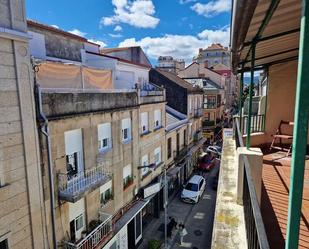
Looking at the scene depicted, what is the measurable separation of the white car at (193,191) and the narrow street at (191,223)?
40 cm

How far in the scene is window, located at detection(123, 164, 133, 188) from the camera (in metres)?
13.6

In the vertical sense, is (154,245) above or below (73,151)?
below

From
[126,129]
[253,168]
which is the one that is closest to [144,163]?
[126,129]

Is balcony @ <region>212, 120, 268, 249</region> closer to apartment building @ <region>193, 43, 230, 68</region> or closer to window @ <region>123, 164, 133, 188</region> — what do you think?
window @ <region>123, 164, 133, 188</region>

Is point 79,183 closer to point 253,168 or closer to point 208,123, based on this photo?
point 253,168

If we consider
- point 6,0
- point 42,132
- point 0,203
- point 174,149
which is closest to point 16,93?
point 42,132

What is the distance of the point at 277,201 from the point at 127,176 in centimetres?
1020

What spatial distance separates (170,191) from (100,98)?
44.5ft

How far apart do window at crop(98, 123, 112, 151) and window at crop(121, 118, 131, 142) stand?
139 cm

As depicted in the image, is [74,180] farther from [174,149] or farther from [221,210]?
[174,149]

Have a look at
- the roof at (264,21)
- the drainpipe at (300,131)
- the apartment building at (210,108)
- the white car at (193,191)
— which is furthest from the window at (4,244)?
the apartment building at (210,108)

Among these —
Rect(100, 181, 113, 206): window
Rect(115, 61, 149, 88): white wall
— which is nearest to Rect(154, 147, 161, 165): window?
Rect(115, 61, 149, 88): white wall

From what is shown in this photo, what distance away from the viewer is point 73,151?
31.2 ft

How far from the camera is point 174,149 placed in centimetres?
2269
